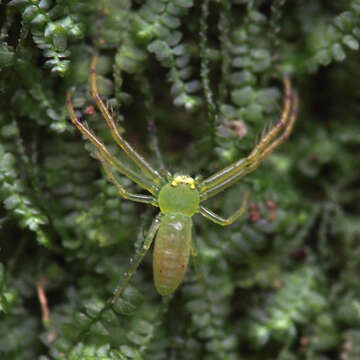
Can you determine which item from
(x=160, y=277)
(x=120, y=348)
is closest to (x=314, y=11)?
(x=160, y=277)

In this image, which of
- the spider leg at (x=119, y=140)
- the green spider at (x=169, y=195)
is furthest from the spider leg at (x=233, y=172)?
the spider leg at (x=119, y=140)

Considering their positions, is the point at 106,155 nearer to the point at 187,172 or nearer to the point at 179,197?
the point at 179,197

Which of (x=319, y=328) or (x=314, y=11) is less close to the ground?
(x=314, y=11)

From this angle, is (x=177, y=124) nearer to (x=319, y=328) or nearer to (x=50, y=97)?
(x=50, y=97)

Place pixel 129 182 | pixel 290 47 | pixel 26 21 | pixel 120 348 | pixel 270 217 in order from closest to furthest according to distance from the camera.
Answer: pixel 26 21 → pixel 120 348 → pixel 129 182 → pixel 270 217 → pixel 290 47

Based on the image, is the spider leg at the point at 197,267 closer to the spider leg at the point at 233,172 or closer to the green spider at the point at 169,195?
the green spider at the point at 169,195

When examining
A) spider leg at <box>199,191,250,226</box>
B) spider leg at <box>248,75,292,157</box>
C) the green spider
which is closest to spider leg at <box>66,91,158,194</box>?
the green spider

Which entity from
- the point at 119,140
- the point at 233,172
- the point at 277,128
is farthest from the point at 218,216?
the point at 119,140

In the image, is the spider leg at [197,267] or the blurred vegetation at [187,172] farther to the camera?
the spider leg at [197,267]

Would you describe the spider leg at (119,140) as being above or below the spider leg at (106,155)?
above
